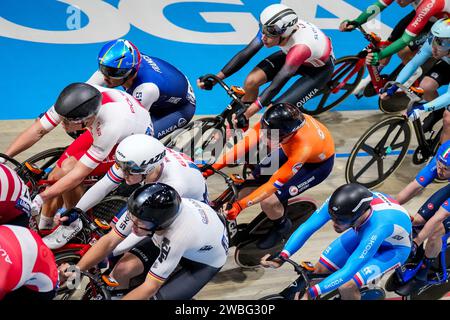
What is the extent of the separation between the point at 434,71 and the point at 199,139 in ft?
8.01

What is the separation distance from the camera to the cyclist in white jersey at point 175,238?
404 centimetres

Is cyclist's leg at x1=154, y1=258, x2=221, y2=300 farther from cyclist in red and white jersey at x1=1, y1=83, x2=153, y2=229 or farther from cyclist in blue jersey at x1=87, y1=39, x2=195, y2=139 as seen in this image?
cyclist in blue jersey at x1=87, y1=39, x2=195, y2=139

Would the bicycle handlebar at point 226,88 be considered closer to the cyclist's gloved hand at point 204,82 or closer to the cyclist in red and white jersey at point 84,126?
the cyclist's gloved hand at point 204,82

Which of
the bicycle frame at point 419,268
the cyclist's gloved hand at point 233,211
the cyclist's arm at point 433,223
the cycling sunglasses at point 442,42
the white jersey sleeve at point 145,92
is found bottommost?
the bicycle frame at point 419,268

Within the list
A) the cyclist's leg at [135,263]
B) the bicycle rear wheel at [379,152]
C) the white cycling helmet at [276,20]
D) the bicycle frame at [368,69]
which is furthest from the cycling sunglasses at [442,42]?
the cyclist's leg at [135,263]

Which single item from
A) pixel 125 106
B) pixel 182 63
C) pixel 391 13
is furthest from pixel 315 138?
pixel 391 13

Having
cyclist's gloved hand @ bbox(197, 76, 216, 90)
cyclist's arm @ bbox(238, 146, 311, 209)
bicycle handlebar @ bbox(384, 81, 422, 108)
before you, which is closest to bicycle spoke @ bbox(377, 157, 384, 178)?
bicycle handlebar @ bbox(384, 81, 422, 108)

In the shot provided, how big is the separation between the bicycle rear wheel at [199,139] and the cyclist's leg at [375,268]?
202 cm

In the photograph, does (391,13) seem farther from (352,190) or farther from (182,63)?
(352,190)

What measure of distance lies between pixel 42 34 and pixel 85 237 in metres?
4.09

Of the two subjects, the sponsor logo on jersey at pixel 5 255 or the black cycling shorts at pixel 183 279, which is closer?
the sponsor logo on jersey at pixel 5 255

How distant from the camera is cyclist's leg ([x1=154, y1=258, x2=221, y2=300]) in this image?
175 inches

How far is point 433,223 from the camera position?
518cm

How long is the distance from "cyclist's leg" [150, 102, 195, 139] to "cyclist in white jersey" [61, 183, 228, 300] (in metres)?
1.69
